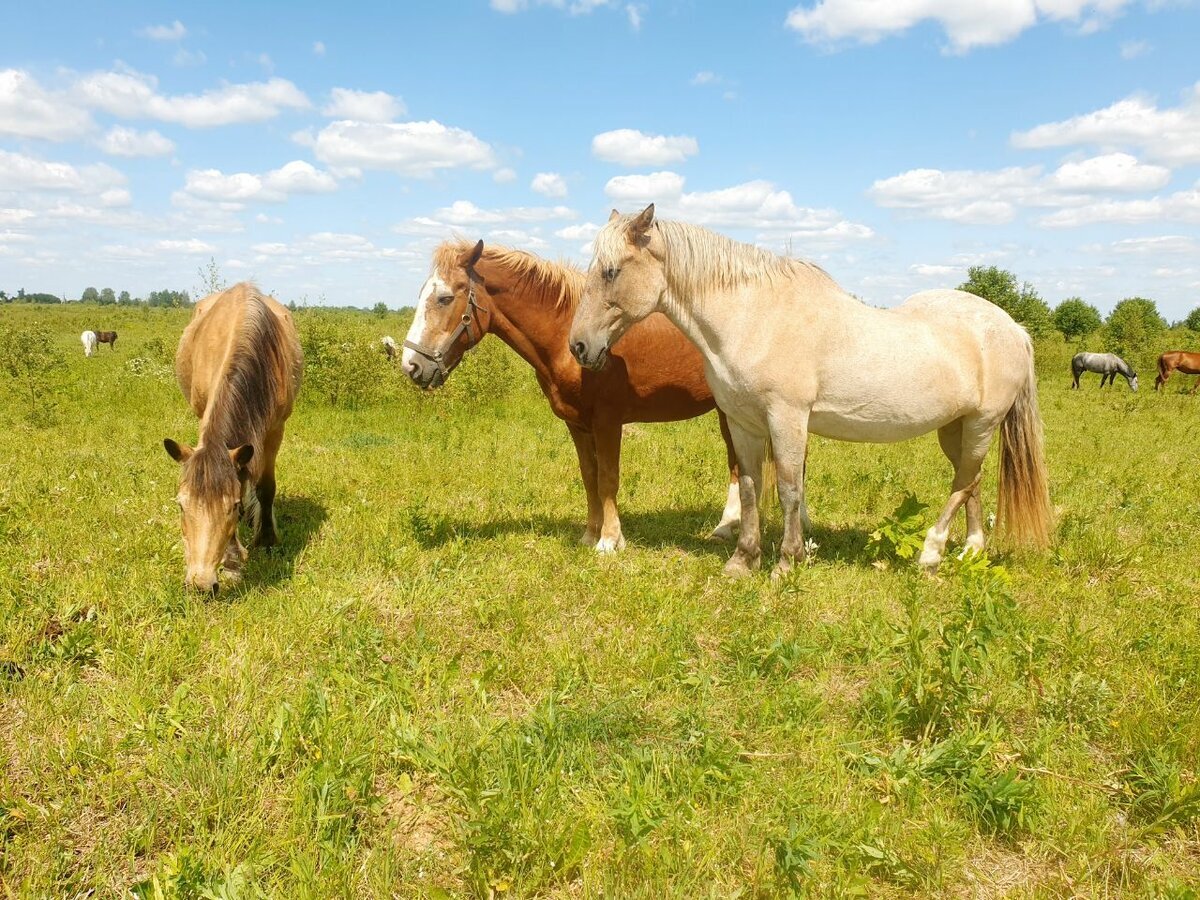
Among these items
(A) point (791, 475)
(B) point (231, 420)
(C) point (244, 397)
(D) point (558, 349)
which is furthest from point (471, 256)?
(A) point (791, 475)

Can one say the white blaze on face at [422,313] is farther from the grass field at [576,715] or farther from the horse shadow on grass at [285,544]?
the horse shadow on grass at [285,544]

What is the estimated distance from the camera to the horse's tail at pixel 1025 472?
555 centimetres

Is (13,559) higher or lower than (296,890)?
higher

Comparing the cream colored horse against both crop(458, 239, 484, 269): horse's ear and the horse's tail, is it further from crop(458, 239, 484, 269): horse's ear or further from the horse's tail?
crop(458, 239, 484, 269): horse's ear

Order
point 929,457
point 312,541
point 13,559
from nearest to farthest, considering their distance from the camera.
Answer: point 13,559
point 312,541
point 929,457

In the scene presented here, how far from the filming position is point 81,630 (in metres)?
3.79

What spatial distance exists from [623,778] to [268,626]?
8.02ft

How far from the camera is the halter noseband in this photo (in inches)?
209

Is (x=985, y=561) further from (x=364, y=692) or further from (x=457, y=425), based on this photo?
(x=457, y=425)

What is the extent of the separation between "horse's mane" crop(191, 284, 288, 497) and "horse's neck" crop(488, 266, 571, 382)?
5.87 feet

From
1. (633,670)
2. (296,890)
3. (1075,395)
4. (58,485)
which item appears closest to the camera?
(296,890)

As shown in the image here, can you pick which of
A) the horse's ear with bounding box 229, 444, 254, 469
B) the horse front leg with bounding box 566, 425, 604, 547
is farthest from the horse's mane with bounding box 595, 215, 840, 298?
the horse's ear with bounding box 229, 444, 254, 469

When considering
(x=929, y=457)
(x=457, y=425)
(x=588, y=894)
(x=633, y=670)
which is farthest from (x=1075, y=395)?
(x=588, y=894)

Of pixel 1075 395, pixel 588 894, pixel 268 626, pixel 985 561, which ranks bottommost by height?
pixel 588 894
